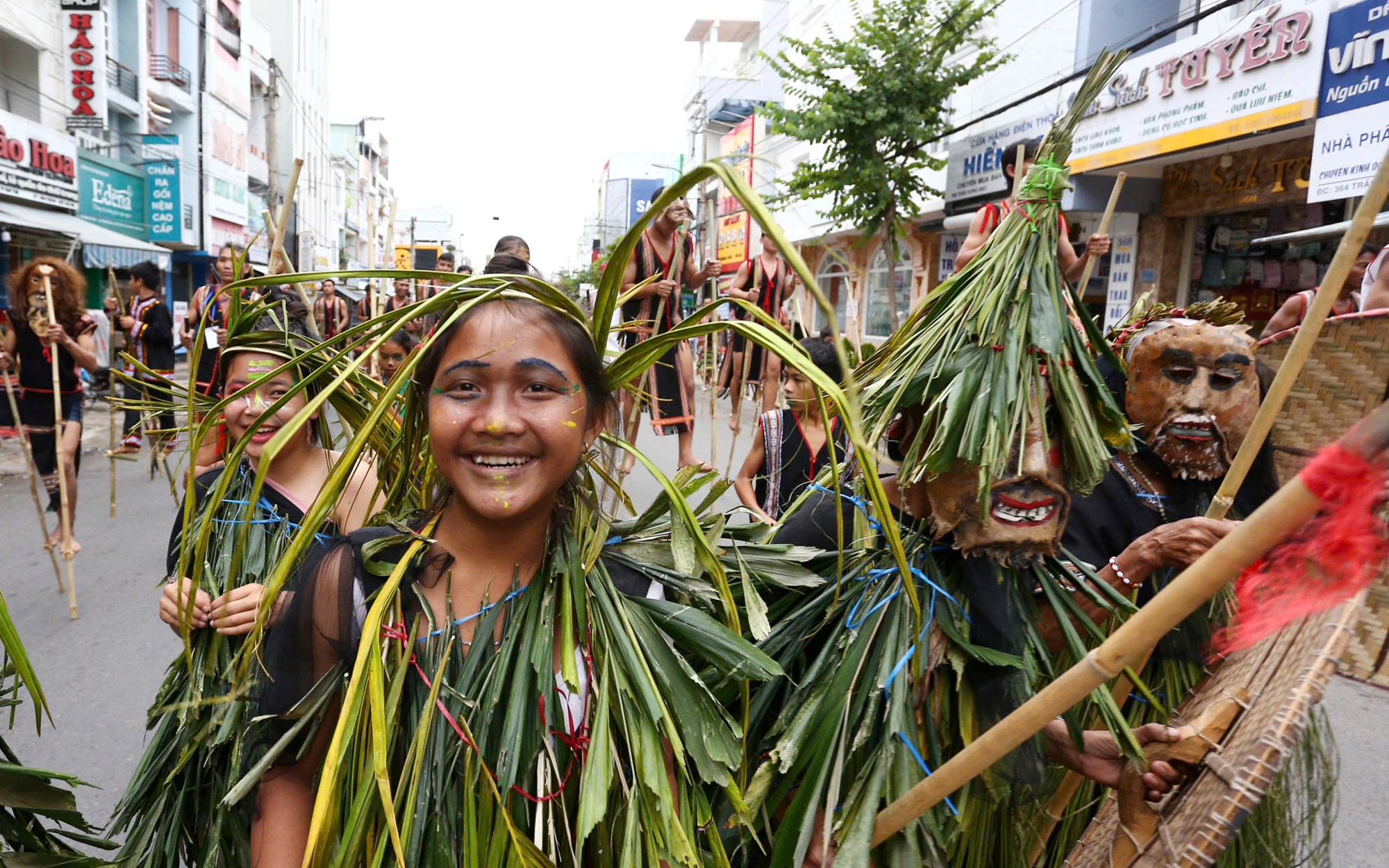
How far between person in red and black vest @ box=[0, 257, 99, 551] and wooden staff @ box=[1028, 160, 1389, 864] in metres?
6.30

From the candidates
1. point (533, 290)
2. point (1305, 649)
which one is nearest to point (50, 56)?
point (533, 290)

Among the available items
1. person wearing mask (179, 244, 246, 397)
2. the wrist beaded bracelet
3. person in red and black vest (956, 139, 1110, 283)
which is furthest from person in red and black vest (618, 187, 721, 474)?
the wrist beaded bracelet

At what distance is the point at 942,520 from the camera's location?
71.4 inches

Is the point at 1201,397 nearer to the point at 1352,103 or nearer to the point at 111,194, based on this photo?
the point at 1352,103

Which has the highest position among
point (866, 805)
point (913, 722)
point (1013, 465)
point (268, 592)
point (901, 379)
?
point (901, 379)

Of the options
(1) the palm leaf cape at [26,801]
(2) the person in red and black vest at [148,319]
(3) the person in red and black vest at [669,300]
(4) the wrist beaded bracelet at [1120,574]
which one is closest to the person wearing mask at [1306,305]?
(4) the wrist beaded bracelet at [1120,574]

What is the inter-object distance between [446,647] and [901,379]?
3.39 ft

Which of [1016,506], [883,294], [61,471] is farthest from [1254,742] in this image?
[883,294]

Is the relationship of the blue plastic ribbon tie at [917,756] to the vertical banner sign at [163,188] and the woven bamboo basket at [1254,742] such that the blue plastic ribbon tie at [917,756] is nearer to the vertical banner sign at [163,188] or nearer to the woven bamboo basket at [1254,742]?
the woven bamboo basket at [1254,742]

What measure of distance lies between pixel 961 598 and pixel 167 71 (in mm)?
31550

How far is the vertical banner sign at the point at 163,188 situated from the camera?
24.7 meters

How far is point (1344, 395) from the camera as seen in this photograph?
2779mm

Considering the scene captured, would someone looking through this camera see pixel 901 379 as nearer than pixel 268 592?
No

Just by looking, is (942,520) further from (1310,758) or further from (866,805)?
(1310,758)
